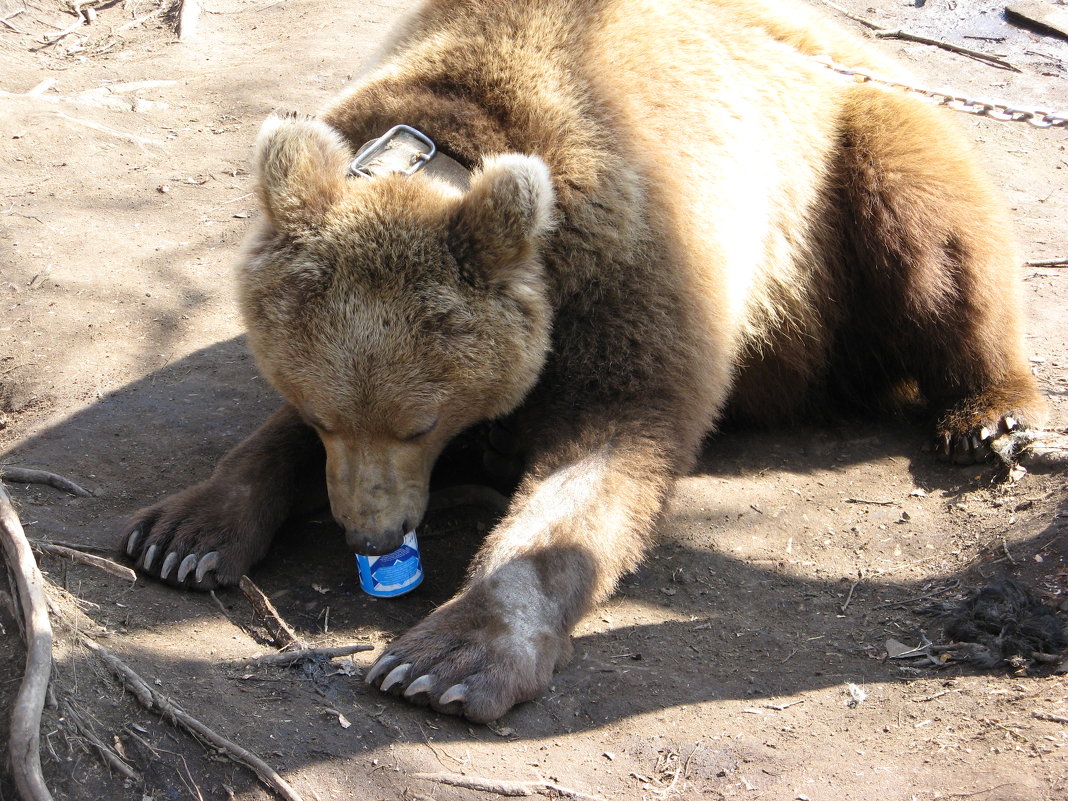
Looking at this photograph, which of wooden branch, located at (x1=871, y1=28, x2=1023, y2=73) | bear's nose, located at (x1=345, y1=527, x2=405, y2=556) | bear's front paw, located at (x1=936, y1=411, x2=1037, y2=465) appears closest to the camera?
bear's nose, located at (x1=345, y1=527, x2=405, y2=556)

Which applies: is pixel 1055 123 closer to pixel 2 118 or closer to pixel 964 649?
pixel 964 649

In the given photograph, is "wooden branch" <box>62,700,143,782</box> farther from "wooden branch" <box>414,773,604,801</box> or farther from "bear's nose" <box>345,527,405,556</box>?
"bear's nose" <box>345,527,405,556</box>

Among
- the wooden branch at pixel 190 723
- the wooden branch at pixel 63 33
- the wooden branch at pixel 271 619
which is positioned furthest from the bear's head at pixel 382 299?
the wooden branch at pixel 63 33

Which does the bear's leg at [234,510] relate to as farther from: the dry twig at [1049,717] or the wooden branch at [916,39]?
the wooden branch at [916,39]

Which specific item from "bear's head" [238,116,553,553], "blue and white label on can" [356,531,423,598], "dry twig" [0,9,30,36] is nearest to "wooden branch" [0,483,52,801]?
"bear's head" [238,116,553,553]

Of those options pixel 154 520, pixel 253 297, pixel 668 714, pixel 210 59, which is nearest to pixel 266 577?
pixel 154 520

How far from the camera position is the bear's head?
338 centimetres

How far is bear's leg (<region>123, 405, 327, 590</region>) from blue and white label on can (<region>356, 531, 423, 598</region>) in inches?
18.9

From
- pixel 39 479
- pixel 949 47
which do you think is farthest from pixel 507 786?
pixel 949 47

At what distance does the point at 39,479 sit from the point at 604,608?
2269 mm

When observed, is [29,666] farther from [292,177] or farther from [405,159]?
[405,159]

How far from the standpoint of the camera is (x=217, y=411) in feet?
16.3

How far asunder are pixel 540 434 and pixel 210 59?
23.2 ft

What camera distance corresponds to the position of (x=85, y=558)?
3.18 meters
